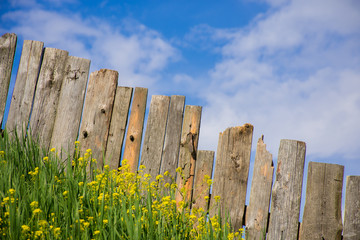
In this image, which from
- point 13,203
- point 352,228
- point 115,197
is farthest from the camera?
point 352,228

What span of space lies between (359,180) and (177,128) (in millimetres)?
2187

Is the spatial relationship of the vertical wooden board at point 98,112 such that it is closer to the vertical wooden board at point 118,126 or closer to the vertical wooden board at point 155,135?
the vertical wooden board at point 118,126

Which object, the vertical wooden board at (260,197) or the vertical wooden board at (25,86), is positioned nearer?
the vertical wooden board at (260,197)

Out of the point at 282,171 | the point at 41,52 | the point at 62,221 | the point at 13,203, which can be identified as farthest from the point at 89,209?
the point at 41,52

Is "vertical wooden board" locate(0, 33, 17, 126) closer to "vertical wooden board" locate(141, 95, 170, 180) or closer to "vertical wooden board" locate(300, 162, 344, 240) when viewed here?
"vertical wooden board" locate(141, 95, 170, 180)

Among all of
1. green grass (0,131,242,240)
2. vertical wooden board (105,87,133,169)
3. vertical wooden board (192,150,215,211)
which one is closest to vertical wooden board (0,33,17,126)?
green grass (0,131,242,240)

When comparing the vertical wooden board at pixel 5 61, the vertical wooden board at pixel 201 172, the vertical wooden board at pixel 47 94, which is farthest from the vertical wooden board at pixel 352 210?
the vertical wooden board at pixel 5 61

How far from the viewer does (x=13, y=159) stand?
12.4 ft

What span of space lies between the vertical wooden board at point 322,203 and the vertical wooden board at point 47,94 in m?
3.42

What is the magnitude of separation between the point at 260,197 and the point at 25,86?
3.51 metres

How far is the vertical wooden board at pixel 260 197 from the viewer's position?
3.75 metres

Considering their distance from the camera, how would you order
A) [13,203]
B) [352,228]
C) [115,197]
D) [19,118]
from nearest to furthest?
[13,203] < [115,197] < [352,228] < [19,118]

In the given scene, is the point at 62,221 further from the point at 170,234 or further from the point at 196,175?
the point at 196,175

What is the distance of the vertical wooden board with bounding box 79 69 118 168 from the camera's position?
173 inches
